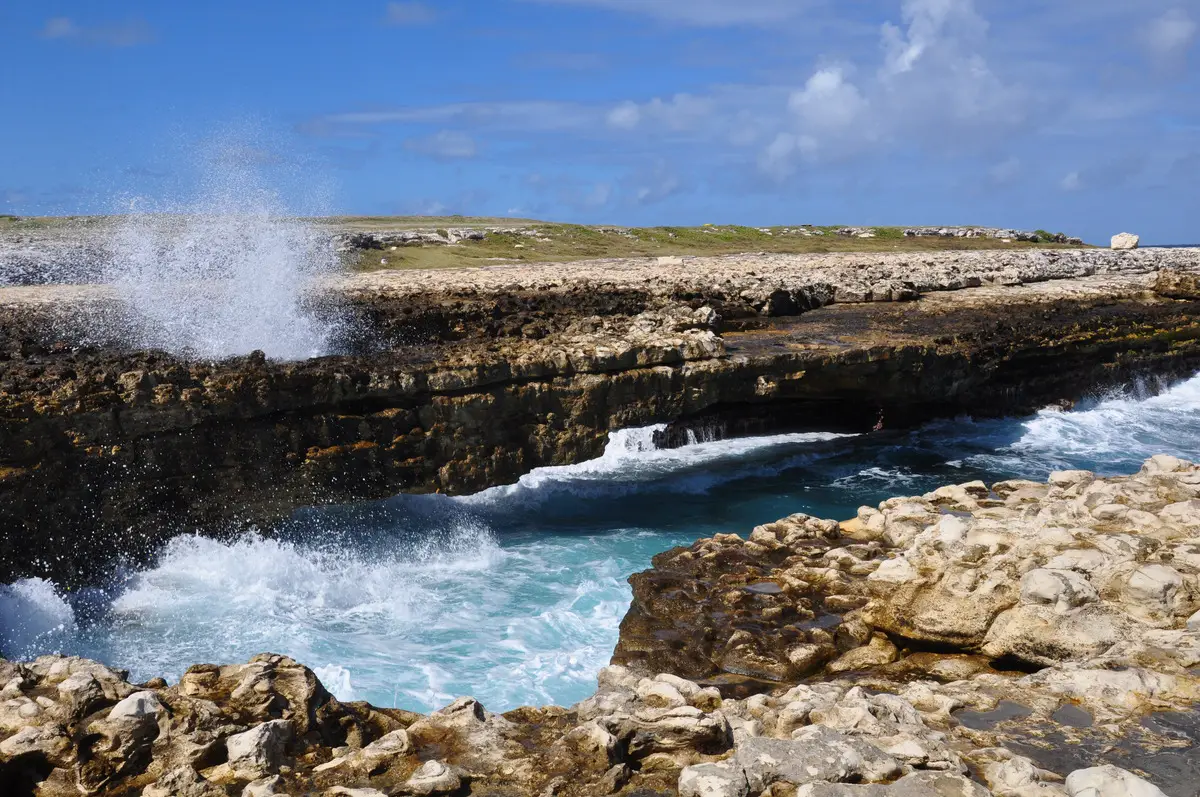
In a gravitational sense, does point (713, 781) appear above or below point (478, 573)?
above

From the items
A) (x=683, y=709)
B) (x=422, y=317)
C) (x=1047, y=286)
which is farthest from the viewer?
(x=1047, y=286)

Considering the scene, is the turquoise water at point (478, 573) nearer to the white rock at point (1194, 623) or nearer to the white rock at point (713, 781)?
the white rock at point (713, 781)

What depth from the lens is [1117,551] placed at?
772 cm

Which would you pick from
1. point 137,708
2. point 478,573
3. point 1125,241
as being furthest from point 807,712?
point 1125,241

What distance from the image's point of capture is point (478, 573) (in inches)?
528

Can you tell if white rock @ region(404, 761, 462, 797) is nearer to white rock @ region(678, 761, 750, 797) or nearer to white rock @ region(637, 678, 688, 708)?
white rock @ region(678, 761, 750, 797)

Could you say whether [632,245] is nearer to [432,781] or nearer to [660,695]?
[660,695]

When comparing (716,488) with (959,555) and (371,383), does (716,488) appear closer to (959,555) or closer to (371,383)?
(371,383)

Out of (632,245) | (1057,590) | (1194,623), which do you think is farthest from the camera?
(632,245)

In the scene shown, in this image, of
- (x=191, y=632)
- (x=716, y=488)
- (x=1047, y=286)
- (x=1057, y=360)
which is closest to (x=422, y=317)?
(x=716, y=488)

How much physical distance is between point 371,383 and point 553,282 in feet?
45.8

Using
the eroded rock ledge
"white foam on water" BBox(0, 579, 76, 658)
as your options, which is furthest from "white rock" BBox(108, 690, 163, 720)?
"white foam on water" BBox(0, 579, 76, 658)

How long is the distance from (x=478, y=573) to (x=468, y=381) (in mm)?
2685

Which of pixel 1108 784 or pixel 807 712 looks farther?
pixel 807 712
